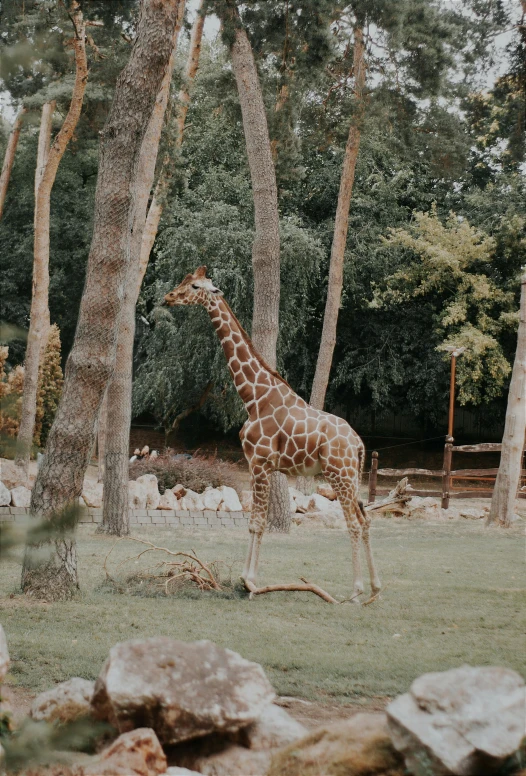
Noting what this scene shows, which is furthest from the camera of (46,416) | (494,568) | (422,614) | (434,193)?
(434,193)

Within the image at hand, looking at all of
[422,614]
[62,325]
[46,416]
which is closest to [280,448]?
[422,614]

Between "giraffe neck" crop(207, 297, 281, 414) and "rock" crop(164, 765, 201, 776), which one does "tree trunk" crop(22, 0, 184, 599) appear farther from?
"rock" crop(164, 765, 201, 776)

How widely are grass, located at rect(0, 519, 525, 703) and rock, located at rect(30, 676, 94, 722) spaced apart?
192 mm

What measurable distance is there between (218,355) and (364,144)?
25.4 feet

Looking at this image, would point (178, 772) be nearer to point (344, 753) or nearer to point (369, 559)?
point (344, 753)

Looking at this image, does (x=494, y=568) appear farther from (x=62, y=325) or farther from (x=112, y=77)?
(x=62, y=325)

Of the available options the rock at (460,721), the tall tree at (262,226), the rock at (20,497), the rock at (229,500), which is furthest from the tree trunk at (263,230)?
the rock at (460,721)

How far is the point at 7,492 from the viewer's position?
12586 mm

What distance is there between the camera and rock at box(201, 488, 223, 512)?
14.7m

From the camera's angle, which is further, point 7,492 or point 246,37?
point 246,37

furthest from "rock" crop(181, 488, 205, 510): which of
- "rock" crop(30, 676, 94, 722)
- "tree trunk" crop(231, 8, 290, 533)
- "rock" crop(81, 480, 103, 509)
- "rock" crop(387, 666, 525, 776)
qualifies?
"rock" crop(387, 666, 525, 776)

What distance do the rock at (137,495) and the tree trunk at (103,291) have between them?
269 inches

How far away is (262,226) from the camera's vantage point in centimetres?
1319

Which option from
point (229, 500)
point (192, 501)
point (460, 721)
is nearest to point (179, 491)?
point (192, 501)
